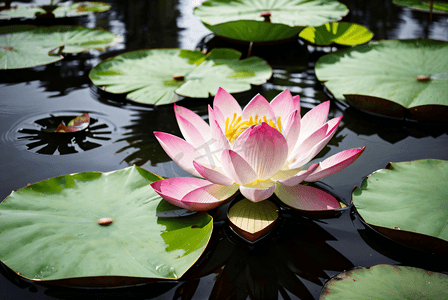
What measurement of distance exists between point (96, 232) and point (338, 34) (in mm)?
2286

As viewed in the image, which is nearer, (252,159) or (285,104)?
(252,159)

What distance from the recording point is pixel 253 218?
99cm

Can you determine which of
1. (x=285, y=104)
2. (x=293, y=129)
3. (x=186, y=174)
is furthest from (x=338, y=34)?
(x=186, y=174)

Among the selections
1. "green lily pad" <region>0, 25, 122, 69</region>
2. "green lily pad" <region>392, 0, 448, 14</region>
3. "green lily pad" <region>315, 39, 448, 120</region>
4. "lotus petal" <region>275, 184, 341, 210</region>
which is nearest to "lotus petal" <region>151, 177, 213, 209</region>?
"lotus petal" <region>275, 184, 341, 210</region>

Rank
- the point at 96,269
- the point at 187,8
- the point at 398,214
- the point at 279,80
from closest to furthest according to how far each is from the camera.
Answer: the point at 96,269
the point at 398,214
the point at 279,80
the point at 187,8

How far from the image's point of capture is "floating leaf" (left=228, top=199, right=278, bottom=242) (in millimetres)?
947

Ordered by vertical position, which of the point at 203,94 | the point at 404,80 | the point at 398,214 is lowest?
the point at 398,214

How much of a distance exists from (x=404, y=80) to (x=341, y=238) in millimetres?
1090

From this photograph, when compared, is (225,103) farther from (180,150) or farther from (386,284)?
(386,284)

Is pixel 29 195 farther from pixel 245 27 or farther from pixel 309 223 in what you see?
pixel 245 27

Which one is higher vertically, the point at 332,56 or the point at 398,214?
the point at 332,56

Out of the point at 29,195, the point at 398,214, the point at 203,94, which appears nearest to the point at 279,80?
the point at 203,94

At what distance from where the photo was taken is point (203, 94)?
1719mm

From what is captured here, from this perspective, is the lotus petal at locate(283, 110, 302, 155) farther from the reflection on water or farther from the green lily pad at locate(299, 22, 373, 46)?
the green lily pad at locate(299, 22, 373, 46)
